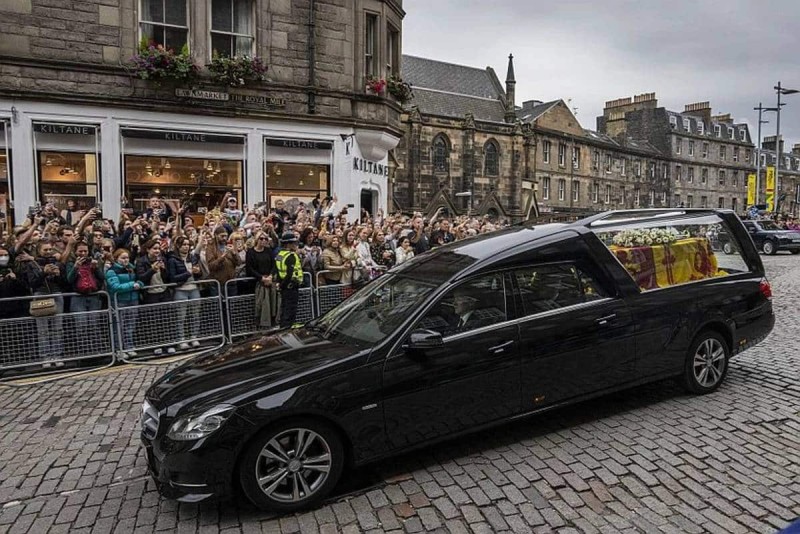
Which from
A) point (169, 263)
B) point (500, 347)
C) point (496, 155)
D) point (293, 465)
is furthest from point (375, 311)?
point (496, 155)

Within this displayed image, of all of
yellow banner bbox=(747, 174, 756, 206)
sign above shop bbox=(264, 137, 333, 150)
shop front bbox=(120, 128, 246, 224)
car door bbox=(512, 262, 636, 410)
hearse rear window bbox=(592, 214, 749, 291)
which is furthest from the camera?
yellow banner bbox=(747, 174, 756, 206)

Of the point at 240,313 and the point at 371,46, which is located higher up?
the point at 371,46

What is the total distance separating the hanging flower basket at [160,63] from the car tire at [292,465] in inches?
486

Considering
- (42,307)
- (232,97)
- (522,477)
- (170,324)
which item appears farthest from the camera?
(232,97)

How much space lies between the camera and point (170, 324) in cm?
847

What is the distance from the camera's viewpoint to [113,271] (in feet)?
26.5

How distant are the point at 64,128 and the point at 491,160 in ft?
153

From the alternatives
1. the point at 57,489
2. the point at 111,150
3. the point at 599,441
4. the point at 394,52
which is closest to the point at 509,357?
the point at 599,441

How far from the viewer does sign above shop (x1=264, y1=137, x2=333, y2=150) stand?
614 inches

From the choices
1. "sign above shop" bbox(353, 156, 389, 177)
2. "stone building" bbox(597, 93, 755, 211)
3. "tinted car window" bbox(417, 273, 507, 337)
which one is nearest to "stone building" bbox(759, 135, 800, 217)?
"stone building" bbox(597, 93, 755, 211)

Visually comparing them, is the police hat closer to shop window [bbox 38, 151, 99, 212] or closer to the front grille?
the front grille

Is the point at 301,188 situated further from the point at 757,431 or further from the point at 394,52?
the point at 757,431

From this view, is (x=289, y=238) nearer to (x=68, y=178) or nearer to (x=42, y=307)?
(x=42, y=307)

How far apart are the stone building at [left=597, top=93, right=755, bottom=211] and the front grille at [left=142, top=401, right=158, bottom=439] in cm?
7952
